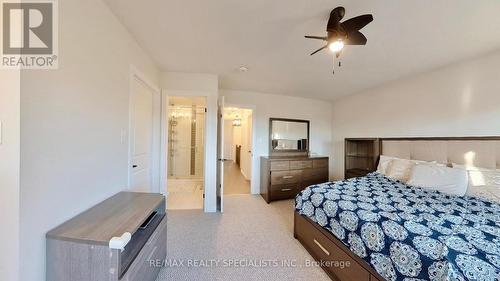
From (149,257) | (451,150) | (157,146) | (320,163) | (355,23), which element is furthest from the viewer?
(320,163)

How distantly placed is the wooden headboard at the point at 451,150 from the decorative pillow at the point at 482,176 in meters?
0.16

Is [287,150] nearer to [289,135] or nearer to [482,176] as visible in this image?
[289,135]

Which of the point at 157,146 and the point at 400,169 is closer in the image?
the point at 400,169

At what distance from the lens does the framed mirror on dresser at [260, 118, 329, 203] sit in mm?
3826

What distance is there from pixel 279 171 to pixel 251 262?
83.4 inches

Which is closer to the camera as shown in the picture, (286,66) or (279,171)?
(286,66)

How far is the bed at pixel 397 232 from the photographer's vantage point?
41.1 inches

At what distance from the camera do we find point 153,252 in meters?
1.51

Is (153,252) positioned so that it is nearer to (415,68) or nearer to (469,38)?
(469,38)

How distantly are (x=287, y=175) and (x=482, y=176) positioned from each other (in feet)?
8.48

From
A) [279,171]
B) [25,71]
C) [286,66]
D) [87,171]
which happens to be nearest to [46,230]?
[87,171]

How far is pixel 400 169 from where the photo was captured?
2816 millimetres

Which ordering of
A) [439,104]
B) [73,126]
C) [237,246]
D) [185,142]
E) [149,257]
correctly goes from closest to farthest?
1. [73,126]
2. [149,257]
3. [237,246]
4. [439,104]
5. [185,142]

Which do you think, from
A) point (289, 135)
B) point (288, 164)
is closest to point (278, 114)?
point (289, 135)
